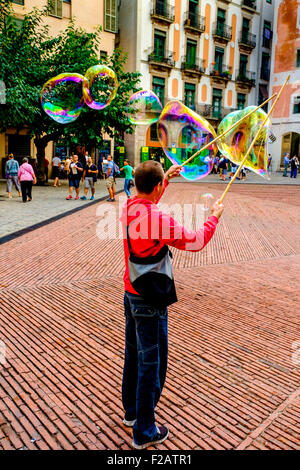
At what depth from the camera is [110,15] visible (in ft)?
90.9

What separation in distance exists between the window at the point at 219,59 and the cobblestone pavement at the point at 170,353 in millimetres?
35170

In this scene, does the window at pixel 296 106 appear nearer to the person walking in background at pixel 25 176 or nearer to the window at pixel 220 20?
the window at pixel 220 20

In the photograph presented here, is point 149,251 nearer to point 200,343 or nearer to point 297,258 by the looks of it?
point 200,343

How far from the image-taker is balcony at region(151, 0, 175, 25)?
108ft

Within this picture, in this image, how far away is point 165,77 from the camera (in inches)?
1359

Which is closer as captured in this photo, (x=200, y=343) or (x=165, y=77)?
(x=200, y=343)

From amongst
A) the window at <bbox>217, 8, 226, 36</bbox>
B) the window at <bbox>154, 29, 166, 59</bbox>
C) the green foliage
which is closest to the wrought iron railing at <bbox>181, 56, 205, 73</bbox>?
the window at <bbox>154, 29, 166, 59</bbox>

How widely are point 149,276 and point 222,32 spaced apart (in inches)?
1611

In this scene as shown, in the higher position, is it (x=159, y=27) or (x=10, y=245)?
(x=159, y=27)

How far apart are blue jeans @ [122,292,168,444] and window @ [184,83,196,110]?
3625cm

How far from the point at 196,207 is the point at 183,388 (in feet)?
38.8

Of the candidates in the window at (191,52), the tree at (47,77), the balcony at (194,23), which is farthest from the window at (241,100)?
the tree at (47,77)

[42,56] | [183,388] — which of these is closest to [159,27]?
[42,56]

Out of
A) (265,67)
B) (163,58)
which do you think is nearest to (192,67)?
(163,58)
